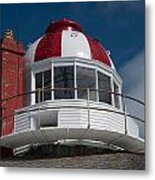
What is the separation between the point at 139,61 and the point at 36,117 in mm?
650

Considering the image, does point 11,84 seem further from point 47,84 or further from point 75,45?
point 75,45

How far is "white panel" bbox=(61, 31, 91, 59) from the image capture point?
313cm

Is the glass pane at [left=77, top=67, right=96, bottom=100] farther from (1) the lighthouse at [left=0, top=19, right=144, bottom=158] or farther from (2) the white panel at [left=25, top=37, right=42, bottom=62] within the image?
(2) the white panel at [left=25, top=37, right=42, bottom=62]

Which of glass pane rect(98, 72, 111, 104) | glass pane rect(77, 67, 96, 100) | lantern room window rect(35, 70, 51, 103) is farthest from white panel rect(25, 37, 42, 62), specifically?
glass pane rect(98, 72, 111, 104)

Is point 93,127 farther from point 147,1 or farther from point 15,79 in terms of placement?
point 147,1

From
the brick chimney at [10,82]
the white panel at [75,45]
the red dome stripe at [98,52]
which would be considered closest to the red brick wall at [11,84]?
the brick chimney at [10,82]

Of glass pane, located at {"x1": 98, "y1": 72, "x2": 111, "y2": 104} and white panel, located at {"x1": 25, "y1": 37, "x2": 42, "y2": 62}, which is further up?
white panel, located at {"x1": 25, "y1": 37, "x2": 42, "y2": 62}

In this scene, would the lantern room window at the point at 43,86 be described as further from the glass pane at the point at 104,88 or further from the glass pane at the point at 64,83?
the glass pane at the point at 104,88

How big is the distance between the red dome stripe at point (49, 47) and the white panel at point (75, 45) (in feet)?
0.10

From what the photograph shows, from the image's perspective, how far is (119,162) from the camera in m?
3.04

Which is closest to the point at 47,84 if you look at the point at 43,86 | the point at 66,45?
the point at 43,86

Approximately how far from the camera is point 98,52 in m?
3.11

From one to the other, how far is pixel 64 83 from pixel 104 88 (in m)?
0.22

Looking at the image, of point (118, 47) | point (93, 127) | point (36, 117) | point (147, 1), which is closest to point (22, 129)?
point (36, 117)
